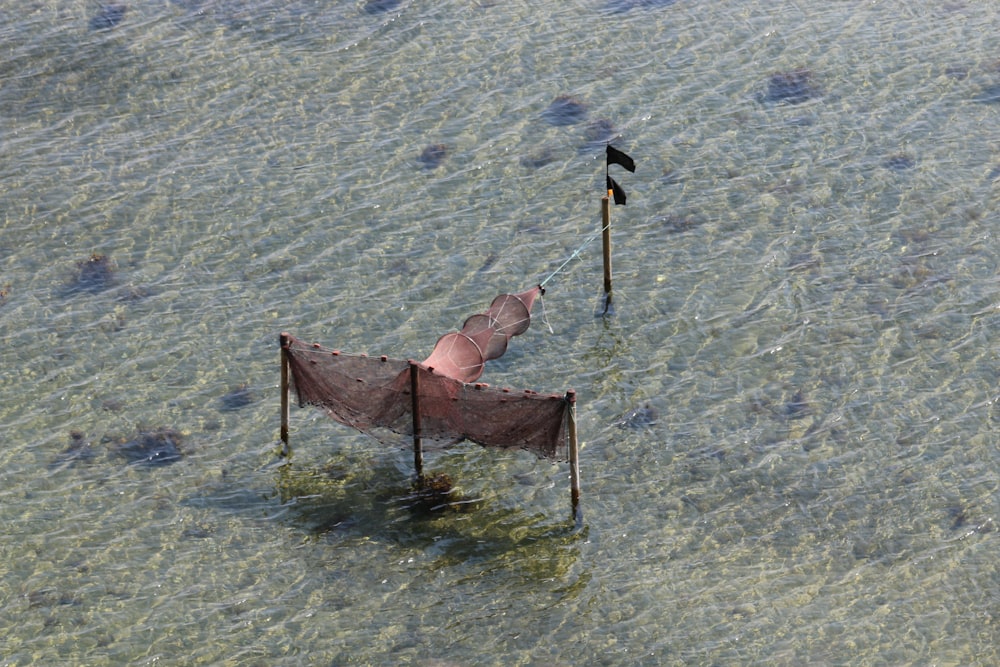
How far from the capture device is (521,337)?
26.9 m

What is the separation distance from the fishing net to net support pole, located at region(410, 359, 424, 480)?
2cm

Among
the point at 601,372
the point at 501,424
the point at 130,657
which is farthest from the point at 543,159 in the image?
the point at 130,657

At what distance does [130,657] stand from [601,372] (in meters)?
9.93

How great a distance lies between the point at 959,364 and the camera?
1015 inches

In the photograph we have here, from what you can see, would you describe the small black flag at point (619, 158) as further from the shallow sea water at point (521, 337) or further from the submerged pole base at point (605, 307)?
the submerged pole base at point (605, 307)

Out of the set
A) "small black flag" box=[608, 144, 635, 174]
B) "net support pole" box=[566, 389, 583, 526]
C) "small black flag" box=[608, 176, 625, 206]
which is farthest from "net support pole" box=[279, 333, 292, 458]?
"small black flag" box=[608, 144, 635, 174]

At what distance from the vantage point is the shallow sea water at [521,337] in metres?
21.5

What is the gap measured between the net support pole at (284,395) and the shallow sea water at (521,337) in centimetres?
21

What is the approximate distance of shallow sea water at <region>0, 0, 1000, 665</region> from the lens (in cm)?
2153

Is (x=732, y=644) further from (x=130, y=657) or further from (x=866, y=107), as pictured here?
(x=866, y=107)

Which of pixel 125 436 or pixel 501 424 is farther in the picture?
pixel 125 436

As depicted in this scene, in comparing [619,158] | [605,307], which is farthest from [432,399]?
[619,158]

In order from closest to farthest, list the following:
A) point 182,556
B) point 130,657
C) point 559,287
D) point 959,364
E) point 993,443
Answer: point 130,657, point 182,556, point 993,443, point 959,364, point 559,287

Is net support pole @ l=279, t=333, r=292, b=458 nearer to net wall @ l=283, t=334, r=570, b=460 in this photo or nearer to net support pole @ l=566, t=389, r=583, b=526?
net wall @ l=283, t=334, r=570, b=460
